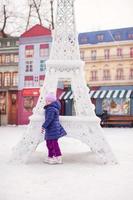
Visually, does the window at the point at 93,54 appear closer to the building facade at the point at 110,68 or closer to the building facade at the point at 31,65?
the building facade at the point at 110,68

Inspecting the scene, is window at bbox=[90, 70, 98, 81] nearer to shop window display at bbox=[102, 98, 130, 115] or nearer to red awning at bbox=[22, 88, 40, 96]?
shop window display at bbox=[102, 98, 130, 115]

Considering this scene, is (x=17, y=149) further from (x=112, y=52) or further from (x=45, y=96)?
(x=112, y=52)

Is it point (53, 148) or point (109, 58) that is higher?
point (109, 58)

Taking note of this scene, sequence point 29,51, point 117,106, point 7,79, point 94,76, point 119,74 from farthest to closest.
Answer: point 7,79 → point 29,51 → point 94,76 → point 119,74 → point 117,106

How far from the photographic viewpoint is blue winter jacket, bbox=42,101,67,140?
7.71m

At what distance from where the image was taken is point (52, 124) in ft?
25.4

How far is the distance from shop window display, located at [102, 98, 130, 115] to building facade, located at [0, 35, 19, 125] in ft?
25.1

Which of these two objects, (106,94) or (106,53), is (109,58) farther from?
(106,94)

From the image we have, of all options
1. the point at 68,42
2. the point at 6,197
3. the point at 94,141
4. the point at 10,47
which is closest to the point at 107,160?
the point at 94,141

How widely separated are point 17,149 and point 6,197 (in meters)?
3.29

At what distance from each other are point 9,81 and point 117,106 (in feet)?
31.3

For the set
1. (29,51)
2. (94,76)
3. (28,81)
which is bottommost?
(28,81)

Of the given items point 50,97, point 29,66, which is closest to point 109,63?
point 29,66

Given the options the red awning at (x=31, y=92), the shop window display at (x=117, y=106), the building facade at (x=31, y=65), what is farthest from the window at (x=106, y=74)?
the red awning at (x=31, y=92)
